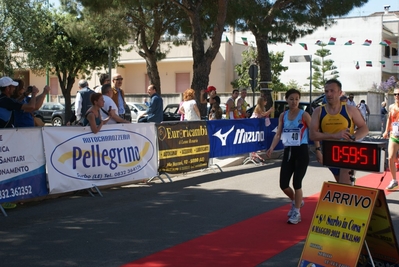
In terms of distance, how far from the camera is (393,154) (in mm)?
9961

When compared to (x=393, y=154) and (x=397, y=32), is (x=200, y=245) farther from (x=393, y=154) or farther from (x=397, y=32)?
(x=397, y=32)

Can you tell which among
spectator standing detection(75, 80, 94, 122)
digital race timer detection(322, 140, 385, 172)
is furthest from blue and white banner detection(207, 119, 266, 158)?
digital race timer detection(322, 140, 385, 172)

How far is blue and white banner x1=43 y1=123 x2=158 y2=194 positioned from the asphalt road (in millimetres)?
322

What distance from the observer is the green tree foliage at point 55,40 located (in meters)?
19.9

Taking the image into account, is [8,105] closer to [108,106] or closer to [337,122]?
[108,106]

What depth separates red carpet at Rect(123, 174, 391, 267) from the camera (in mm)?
5938

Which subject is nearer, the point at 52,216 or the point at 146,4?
the point at 52,216

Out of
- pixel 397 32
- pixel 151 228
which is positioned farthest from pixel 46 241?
pixel 397 32

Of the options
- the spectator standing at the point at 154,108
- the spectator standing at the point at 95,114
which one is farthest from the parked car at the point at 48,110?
the spectator standing at the point at 95,114

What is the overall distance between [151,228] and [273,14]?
44.2ft

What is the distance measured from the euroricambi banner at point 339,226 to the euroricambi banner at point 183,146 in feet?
21.6

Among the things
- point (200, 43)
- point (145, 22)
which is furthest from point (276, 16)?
point (145, 22)

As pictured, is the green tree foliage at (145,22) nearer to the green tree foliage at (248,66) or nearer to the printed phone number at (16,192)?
the printed phone number at (16,192)

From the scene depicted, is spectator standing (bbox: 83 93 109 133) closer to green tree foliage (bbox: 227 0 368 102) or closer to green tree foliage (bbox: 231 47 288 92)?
green tree foliage (bbox: 227 0 368 102)
